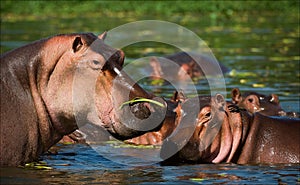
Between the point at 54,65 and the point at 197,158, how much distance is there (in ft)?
5.95

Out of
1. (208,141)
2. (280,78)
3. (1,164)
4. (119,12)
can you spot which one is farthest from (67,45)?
(119,12)

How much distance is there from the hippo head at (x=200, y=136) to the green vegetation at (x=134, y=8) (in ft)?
76.9

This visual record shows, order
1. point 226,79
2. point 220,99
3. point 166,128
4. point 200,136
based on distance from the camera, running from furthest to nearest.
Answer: point 226,79
point 166,128
point 220,99
point 200,136

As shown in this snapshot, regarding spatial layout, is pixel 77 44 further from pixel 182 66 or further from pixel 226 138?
pixel 182 66

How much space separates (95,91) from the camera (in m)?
6.00

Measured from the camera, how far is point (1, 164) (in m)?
5.90

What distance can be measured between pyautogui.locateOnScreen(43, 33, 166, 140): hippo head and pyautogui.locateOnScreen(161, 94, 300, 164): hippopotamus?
1095 millimetres

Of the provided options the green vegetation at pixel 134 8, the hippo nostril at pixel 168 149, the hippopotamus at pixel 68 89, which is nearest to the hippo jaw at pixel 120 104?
the hippopotamus at pixel 68 89

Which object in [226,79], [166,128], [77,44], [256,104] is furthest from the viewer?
[226,79]

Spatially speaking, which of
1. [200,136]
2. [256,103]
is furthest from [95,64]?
[256,103]

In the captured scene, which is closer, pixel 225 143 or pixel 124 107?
pixel 124 107

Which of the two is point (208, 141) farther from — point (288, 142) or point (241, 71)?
point (241, 71)

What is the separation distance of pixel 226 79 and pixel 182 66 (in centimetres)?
79

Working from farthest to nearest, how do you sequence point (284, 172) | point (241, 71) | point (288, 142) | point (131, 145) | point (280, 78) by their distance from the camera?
point (241, 71) < point (280, 78) < point (131, 145) < point (288, 142) < point (284, 172)
